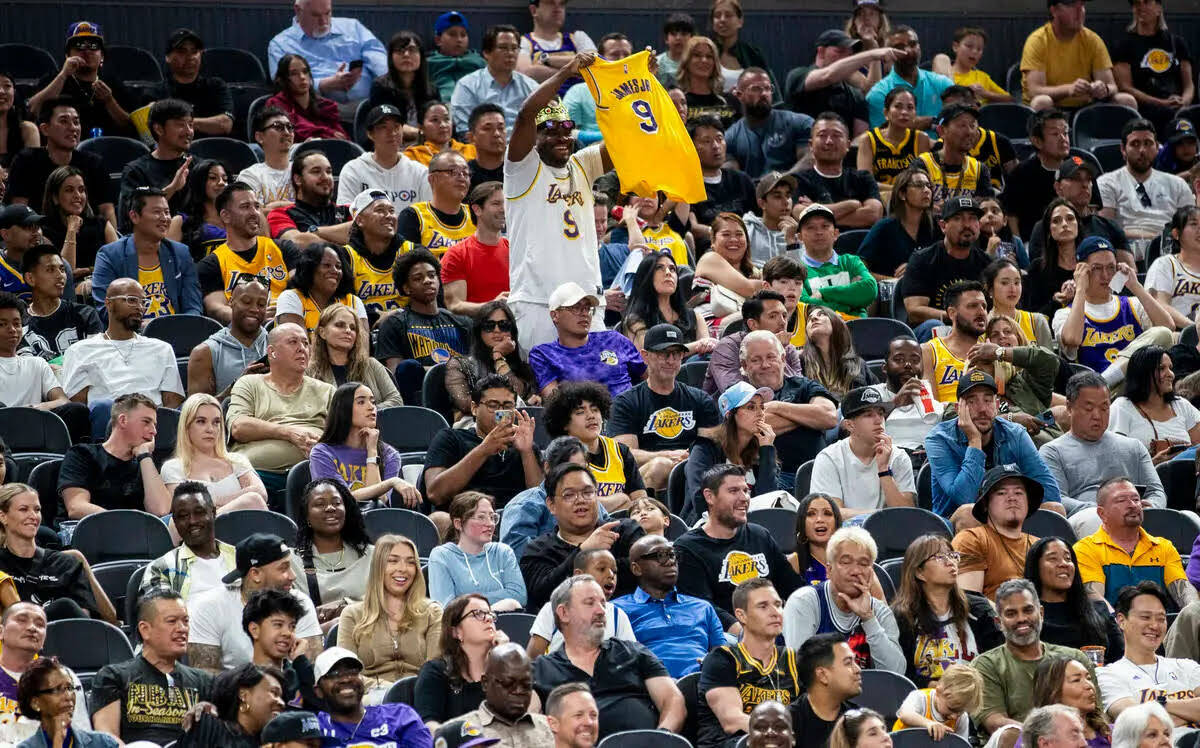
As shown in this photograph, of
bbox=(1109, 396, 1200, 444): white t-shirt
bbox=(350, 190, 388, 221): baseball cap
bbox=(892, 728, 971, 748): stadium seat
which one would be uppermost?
bbox=(350, 190, 388, 221): baseball cap

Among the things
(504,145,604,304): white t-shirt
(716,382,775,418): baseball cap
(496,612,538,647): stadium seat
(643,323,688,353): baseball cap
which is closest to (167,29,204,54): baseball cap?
(504,145,604,304): white t-shirt

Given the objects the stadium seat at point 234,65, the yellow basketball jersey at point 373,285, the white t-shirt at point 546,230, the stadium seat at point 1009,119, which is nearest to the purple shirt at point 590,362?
the white t-shirt at point 546,230

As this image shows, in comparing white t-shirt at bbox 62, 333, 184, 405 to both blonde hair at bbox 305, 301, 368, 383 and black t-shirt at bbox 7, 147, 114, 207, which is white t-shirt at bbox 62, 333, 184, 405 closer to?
blonde hair at bbox 305, 301, 368, 383

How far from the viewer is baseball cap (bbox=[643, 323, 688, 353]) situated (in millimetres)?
9336

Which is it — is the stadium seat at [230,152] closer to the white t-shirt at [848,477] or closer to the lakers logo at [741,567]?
the white t-shirt at [848,477]

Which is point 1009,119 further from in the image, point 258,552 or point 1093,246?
point 258,552

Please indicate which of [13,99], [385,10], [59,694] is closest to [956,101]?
[385,10]

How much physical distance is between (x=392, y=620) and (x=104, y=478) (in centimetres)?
168

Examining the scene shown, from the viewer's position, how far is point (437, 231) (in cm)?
1130

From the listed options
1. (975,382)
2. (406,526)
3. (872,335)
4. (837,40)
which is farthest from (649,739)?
(837,40)

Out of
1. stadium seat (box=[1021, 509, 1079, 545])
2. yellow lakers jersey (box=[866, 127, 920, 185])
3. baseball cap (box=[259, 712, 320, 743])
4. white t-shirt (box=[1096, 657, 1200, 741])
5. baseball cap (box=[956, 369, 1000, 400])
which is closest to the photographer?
baseball cap (box=[259, 712, 320, 743])

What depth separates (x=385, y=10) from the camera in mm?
14742

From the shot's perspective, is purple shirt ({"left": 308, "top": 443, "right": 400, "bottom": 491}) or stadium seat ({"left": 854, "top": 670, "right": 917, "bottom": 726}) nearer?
stadium seat ({"left": 854, "top": 670, "right": 917, "bottom": 726})

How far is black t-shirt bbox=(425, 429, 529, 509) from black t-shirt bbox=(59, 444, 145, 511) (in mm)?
1283
